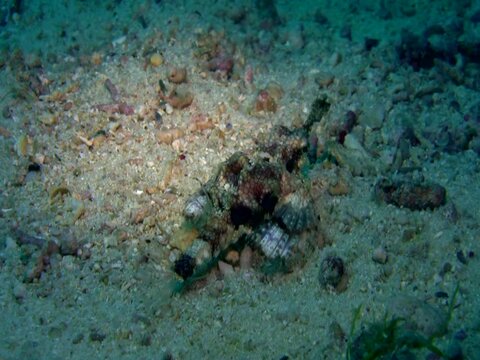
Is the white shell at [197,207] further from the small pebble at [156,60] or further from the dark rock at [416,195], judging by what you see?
the small pebble at [156,60]

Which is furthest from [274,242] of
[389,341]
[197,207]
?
[389,341]

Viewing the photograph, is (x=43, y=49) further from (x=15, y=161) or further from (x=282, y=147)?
(x=282, y=147)

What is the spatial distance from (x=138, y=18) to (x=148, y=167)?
3.19 m

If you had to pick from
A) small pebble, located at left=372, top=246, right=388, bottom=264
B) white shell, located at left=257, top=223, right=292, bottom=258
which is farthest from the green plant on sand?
white shell, located at left=257, top=223, right=292, bottom=258

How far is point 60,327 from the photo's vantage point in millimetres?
3910

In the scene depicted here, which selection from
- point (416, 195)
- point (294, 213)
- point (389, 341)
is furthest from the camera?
point (416, 195)

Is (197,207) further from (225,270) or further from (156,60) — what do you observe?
(156,60)

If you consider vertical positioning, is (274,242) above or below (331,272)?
above

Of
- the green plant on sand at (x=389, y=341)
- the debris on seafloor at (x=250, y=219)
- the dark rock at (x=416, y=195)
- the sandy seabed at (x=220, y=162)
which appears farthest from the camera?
the dark rock at (x=416, y=195)

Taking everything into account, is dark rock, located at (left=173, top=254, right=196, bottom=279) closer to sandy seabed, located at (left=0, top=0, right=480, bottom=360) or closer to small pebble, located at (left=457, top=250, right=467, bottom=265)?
sandy seabed, located at (left=0, top=0, right=480, bottom=360)

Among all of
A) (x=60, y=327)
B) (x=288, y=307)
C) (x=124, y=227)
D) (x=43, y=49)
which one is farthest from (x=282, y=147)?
(x=43, y=49)

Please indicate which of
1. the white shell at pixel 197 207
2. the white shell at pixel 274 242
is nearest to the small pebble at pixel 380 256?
the white shell at pixel 274 242

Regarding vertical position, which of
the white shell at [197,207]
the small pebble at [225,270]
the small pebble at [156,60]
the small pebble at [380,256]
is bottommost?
the small pebble at [380,256]

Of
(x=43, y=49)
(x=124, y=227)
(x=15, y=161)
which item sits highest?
(x=43, y=49)
